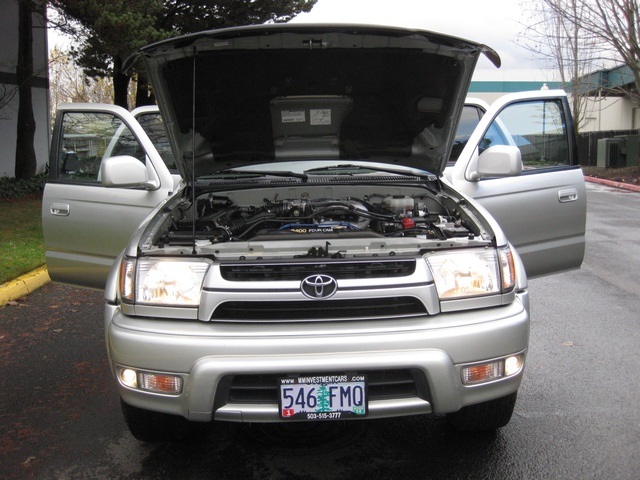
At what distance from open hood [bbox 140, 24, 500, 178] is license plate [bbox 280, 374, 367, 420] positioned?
1.82m

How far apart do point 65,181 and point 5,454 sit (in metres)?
2.28

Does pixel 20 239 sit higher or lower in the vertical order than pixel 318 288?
lower

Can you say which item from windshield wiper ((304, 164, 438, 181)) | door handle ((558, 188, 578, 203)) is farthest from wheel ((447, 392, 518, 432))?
door handle ((558, 188, 578, 203))

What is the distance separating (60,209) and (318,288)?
9.42 feet

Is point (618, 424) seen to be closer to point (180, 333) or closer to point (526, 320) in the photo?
point (526, 320)

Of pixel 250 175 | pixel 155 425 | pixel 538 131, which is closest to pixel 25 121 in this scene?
pixel 250 175

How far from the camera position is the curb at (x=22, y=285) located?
247 inches

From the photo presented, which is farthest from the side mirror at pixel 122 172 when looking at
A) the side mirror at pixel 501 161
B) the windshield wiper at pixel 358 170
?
the side mirror at pixel 501 161

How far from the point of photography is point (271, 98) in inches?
168

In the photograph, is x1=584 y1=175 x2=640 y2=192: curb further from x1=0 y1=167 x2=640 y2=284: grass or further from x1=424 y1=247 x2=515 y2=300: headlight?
x1=424 y1=247 x2=515 y2=300: headlight

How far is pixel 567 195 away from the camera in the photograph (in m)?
4.68

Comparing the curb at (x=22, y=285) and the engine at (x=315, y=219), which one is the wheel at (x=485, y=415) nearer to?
the engine at (x=315, y=219)

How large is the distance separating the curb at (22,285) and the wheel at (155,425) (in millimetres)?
3698

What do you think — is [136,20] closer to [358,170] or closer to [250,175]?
[250,175]
